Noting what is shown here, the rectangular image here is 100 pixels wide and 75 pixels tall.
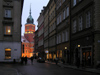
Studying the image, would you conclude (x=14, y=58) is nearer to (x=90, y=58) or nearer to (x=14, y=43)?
(x=14, y=43)

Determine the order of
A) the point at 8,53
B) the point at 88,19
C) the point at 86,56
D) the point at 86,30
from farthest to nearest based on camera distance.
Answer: the point at 8,53 → the point at 86,56 → the point at 86,30 → the point at 88,19

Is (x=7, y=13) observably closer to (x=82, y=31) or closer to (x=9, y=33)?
(x=9, y=33)

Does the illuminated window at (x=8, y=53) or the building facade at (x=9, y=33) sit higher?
the building facade at (x=9, y=33)

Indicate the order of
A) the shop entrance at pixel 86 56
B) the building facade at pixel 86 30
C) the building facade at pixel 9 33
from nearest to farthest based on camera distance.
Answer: the building facade at pixel 86 30, the shop entrance at pixel 86 56, the building facade at pixel 9 33

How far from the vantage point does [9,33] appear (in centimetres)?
3850

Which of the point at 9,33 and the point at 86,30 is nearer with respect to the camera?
the point at 86,30

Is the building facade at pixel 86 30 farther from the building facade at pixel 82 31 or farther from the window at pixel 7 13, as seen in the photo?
the window at pixel 7 13

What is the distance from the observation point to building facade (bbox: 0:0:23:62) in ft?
125

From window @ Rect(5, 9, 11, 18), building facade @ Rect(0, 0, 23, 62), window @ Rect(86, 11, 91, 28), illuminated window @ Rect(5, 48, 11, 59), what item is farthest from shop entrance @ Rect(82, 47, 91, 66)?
window @ Rect(5, 9, 11, 18)

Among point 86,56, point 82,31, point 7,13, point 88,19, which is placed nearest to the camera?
point 88,19

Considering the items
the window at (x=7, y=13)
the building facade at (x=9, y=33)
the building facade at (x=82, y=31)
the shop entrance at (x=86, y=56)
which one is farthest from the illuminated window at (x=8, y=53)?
the shop entrance at (x=86, y=56)

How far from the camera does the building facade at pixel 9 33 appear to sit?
38031 millimetres

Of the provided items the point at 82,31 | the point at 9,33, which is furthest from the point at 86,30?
the point at 9,33

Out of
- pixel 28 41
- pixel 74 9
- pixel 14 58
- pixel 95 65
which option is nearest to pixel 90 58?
pixel 95 65
